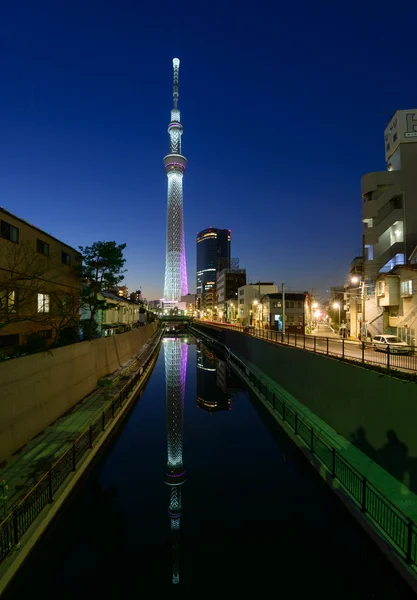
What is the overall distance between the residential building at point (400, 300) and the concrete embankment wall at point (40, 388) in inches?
925

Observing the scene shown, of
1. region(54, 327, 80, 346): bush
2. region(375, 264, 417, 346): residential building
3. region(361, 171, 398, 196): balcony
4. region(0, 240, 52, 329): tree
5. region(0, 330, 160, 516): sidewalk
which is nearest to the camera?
region(0, 330, 160, 516): sidewalk

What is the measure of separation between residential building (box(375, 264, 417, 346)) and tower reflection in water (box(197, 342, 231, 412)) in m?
15.6

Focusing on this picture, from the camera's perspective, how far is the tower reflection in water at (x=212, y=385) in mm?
27305

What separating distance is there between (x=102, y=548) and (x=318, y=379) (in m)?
13.5

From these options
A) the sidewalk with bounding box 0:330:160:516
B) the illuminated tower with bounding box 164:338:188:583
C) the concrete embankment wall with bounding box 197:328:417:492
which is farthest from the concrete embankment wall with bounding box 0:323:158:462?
the concrete embankment wall with bounding box 197:328:417:492

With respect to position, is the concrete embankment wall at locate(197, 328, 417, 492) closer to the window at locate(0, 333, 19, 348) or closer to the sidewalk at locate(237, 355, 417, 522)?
the sidewalk at locate(237, 355, 417, 522)

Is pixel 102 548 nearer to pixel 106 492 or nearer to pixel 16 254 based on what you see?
pixel 106 492

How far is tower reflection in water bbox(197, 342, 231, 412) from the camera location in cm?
2730

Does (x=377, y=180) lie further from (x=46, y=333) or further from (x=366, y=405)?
(x=46, y=333)

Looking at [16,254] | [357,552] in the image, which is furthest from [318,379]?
[16,254]

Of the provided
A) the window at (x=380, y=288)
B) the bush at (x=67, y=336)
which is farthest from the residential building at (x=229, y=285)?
the bush at (x=67, y=336)

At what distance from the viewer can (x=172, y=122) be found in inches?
6388

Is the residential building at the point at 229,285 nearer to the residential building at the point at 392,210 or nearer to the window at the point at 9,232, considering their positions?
the residential building at the point at 392,210

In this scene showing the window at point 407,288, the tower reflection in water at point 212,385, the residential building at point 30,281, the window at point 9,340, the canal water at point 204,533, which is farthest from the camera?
the tower reflection in water at point 212,385
